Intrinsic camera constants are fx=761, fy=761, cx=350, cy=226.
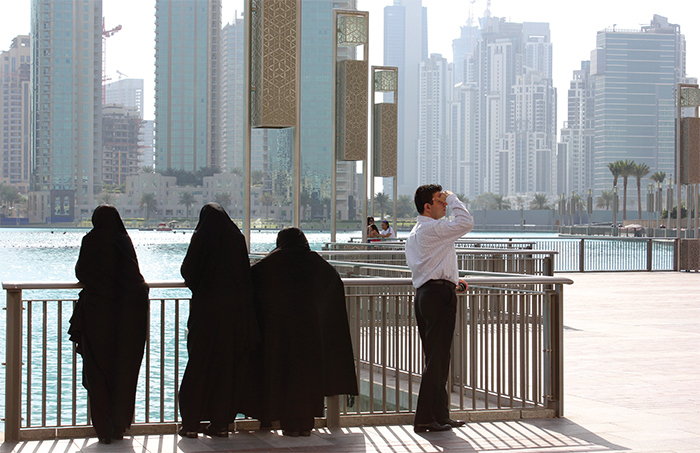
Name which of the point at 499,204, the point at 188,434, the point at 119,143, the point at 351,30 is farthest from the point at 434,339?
the point at 499,204

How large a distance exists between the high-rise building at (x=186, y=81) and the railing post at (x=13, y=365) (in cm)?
9261

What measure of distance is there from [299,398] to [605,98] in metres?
201

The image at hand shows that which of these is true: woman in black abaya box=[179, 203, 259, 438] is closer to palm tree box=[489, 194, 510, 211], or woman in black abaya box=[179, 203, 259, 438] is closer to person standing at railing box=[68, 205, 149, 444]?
person standing at railing box=[68, 205, 149, 444]

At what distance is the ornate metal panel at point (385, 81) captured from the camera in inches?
794

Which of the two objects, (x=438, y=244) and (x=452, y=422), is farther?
(x=452, y=422)

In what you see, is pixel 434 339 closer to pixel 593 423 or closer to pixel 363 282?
pixel 363 282

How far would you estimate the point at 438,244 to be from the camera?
193 inches

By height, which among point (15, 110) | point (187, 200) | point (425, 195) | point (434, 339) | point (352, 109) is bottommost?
point (434, 339)

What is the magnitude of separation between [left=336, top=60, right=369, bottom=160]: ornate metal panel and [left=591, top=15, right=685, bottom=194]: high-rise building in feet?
589

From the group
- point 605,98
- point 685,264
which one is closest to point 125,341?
point 685,264

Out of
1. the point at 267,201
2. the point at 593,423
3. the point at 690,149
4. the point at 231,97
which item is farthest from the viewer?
the point at 231,97

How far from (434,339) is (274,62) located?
5.91 meters

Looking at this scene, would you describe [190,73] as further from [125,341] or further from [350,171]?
[125,341]

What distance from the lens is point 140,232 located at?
98812mm
